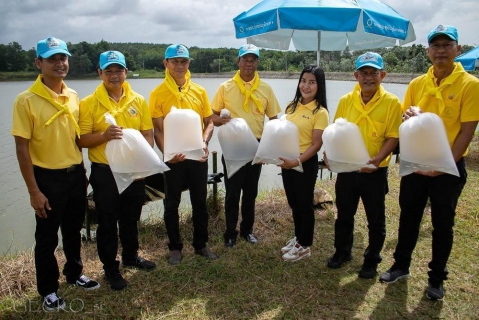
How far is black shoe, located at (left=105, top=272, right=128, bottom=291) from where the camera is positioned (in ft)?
8.80

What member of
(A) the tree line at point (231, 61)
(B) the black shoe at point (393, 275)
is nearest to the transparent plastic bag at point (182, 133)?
(B) the black shoe at point (393, 275)

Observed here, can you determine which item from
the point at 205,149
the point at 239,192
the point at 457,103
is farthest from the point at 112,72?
the point at 457,103

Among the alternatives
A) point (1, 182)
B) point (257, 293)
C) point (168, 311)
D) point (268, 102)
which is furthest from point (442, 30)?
point (1, 182)

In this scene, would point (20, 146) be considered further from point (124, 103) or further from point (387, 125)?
point (387, 125)

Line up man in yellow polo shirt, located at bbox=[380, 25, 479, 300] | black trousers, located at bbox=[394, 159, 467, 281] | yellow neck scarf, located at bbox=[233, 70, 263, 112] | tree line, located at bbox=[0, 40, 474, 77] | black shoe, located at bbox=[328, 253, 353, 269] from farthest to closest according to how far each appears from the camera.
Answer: tree line, located at bbox=[0, 40, 474, 77] < yellow neck scarf, located at bbox=[233, 70, 263, 112] < black shoe, located at bbox=[328, 253, 353, 269] < black trousers, located at bbox=[394, 159, 467, 281] < man in yellow polo shirt, located at bbox=[380, 25, 479, 300]

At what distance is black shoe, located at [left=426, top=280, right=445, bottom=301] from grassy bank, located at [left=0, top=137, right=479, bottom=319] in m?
0.04

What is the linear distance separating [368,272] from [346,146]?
1.03 meters

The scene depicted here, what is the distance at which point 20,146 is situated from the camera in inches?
87.0

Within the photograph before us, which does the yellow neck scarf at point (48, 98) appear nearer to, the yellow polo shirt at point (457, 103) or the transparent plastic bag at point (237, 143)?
the transparent plastic bag at point (237, 143)

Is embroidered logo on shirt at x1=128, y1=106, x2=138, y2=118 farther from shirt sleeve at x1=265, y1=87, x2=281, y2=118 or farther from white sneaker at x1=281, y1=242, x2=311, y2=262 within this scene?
white sneaker at x1=281, y1=242, x2=311, y2=262

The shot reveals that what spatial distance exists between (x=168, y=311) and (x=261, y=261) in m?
0.94

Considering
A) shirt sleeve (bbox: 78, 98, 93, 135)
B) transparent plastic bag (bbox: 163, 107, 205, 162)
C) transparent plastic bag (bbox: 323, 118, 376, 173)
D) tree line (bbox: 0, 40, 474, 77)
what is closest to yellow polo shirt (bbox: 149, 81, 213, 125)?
transparent plastic bag (bbox: 163, 107, 205, 162)

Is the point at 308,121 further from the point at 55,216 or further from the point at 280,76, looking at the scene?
the point at 280,76

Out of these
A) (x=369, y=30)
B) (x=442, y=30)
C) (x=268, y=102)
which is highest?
(x=369, y=30)
